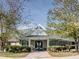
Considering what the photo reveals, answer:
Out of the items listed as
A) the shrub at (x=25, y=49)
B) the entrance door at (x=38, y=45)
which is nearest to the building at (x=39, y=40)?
the entrance door at (x=38, y=45)

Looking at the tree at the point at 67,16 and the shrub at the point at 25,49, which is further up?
the tree at the point at 67,16

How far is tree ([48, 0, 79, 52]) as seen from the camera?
3503 cm

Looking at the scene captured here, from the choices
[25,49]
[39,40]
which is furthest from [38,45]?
[25,49]

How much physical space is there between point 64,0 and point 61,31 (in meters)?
5.14

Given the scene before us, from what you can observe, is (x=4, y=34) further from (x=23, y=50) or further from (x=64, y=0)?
(x=64, y=0)

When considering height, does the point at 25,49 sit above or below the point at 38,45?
above

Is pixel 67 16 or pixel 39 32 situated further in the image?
pixel 39 32

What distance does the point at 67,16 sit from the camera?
3541 centimetres

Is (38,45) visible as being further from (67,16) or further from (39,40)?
(67,16)

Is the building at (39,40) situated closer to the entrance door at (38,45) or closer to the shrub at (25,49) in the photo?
the entrance door at (38,45)

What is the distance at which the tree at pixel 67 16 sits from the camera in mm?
35031

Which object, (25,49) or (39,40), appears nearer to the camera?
(25,49)

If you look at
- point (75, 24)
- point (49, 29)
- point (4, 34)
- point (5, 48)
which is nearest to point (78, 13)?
point (75, 24)

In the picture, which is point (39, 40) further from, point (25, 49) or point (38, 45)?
point (25, 49)
